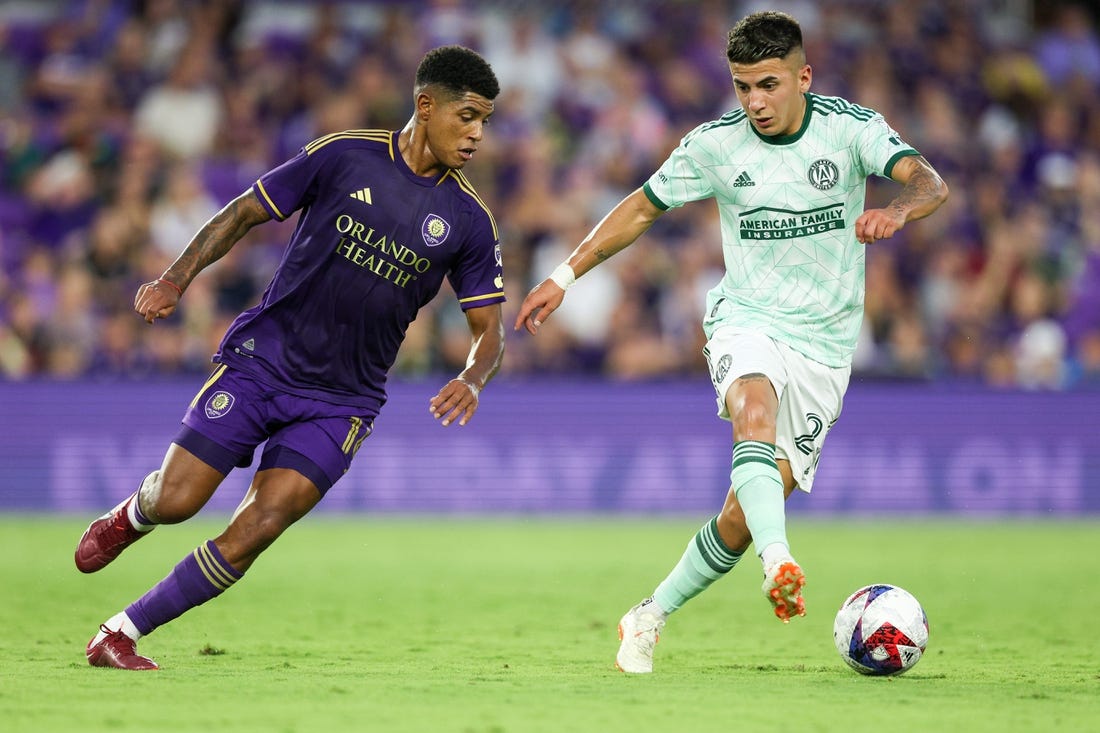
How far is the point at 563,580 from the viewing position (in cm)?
1145

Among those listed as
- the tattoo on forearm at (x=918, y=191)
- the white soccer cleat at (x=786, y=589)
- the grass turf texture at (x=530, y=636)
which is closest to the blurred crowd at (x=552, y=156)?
the grass turf texture at (x=530, y=636)

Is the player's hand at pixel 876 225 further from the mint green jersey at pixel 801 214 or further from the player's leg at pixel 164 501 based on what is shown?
the player's leg at pixel 164 501

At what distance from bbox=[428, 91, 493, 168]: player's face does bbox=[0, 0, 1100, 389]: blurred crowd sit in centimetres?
902

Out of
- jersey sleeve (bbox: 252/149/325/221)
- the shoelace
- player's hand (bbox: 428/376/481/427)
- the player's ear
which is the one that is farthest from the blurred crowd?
the shoelace

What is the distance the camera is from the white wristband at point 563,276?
7.17 meters

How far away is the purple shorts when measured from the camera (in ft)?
22.8

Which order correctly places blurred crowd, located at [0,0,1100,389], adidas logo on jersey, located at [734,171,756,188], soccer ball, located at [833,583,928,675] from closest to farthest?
1. soccer ball, located at [833,583,928,675]
2. adidas logo on jersey, located at [734,171,756,188]
3. blurred crowd, located at [0,0,1100,389]

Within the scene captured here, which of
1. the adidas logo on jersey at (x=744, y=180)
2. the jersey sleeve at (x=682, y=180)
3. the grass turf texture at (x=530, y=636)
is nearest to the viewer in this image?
the grass turf texture at (x=530, y=636)

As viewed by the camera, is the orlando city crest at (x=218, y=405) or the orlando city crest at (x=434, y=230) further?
the orlando city crest at (x=434, y=230)

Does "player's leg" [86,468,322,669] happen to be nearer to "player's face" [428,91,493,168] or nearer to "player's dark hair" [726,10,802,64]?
"player's face" [428,91,493,168]

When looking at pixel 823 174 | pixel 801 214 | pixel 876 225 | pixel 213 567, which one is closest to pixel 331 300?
pixel 213 567

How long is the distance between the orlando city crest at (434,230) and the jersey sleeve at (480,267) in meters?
0.14

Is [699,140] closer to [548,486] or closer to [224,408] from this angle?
[224,408]

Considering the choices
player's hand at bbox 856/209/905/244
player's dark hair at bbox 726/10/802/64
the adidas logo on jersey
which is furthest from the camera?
the adidas logo on jersey
